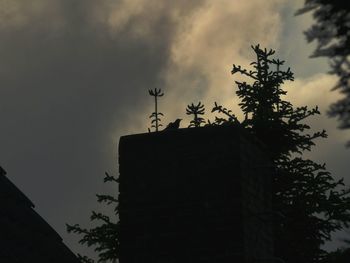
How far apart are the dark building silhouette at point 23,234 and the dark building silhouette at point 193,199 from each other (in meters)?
0.99

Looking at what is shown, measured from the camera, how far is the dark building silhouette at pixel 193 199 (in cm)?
1040

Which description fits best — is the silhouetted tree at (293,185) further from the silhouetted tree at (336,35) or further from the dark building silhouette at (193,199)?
the silhouetted tree at (336,35)

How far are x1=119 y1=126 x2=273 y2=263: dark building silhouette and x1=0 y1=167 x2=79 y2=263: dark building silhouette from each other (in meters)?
0.99

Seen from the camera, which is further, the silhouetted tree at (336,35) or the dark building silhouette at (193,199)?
the dark building silhouette at (193,199)

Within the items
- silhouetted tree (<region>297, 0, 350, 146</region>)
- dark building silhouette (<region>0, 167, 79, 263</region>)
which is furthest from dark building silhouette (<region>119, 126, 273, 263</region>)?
silhouetted tree (<region>297, 0, 350, 146</region>)

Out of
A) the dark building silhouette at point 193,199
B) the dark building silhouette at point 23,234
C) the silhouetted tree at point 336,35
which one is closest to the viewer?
the silhouetted tree at point 336,35

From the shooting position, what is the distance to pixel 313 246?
15.1 metres

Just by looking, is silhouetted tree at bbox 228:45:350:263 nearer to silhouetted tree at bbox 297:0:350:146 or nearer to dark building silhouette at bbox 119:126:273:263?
dark building silhouette at bbox 119:126:273:263

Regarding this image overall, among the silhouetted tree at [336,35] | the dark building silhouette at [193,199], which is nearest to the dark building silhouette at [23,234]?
the dark building silhouette at [193,199]

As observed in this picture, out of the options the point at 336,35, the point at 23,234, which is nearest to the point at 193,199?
the point at 23,234

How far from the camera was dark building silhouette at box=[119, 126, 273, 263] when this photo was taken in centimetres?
1040

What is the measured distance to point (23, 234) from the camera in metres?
10.1

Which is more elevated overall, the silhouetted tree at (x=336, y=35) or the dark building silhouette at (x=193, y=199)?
the dark building silhouette at (x=193, y=199)

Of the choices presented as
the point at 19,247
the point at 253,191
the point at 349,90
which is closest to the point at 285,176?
the point at 253,191
